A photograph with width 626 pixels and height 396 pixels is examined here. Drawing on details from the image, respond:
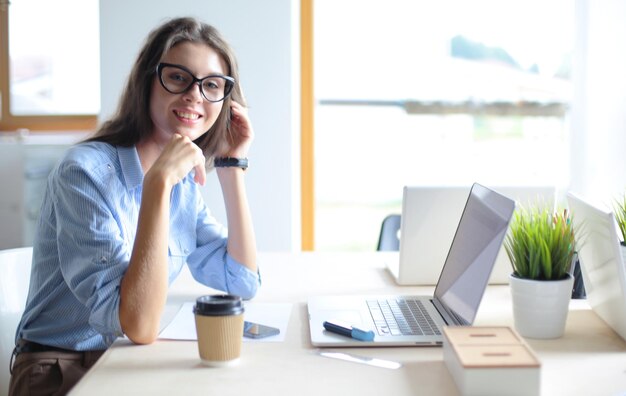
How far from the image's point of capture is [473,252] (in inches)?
58.6

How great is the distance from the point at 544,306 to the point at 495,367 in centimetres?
40

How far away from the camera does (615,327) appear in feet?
4.89

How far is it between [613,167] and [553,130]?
2.02ft

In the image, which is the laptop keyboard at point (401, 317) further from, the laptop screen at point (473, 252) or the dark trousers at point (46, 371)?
the dark trousers at point (46, 371)

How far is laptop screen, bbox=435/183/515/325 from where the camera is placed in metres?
1.37

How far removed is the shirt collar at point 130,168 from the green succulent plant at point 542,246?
0.82 m

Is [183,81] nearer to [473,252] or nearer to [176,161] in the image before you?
[176,161]

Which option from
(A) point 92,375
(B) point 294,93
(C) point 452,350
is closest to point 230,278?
(A) point 92,375

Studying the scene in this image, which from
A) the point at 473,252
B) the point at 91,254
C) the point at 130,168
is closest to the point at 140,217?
the point at 91,254

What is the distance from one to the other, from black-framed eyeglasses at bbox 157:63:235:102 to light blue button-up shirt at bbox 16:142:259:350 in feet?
0.60

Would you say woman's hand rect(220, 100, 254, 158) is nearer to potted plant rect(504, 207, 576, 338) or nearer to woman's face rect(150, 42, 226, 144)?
woman's face rect(150, 42, 226, 144)

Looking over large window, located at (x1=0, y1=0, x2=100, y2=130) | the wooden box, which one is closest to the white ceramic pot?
the wooden box

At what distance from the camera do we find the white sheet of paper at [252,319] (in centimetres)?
146

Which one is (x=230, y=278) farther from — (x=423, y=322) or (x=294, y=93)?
(x=294, y=93)
